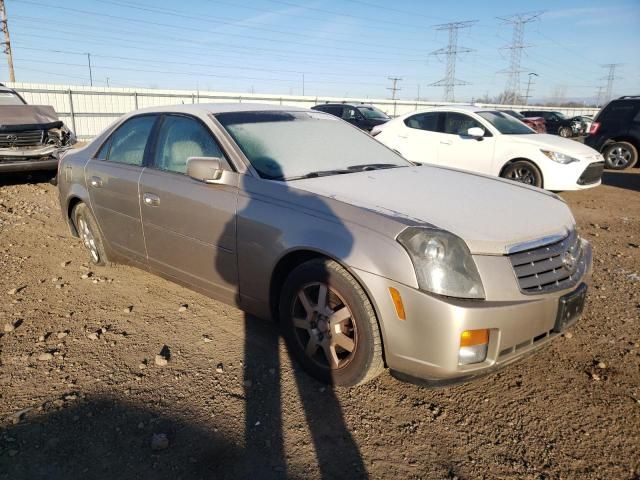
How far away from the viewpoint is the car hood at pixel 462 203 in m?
2.47

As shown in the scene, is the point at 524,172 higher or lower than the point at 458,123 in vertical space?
lower

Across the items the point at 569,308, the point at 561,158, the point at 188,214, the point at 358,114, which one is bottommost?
the point at 569,308

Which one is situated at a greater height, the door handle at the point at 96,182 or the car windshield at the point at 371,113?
the car windshield at the point at 371,113

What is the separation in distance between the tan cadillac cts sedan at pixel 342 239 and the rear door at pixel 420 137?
16.5ft

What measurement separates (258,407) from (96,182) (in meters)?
2.66

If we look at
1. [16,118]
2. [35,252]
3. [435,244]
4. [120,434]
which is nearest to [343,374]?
[435,244]

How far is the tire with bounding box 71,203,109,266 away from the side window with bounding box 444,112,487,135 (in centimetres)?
641

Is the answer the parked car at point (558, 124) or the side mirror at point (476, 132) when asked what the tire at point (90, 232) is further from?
the parked car at point (558, 124)

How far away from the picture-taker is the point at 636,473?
2.13 m

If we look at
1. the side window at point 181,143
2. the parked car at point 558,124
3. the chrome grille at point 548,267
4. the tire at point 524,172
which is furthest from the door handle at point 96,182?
the parked car at point 558,124

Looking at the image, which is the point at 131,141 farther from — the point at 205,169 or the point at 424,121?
the point at 424,121

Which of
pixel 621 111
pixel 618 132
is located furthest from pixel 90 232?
pixel 621 111

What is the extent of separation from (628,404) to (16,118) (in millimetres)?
9401

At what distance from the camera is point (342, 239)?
8.22 feet
